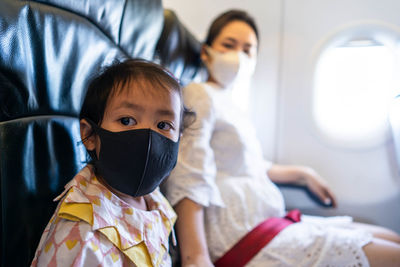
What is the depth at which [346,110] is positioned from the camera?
197 cm

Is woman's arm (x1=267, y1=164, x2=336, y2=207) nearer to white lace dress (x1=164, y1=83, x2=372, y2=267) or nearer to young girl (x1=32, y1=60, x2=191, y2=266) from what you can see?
white lace dress (x1=164, y1=83, x2=372, y2=267)

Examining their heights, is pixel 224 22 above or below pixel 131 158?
above

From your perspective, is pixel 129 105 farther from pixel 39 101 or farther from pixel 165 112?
pixel 39 101

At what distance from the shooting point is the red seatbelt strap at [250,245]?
0.99 m

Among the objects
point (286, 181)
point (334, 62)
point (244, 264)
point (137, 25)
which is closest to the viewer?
point (244, 264)

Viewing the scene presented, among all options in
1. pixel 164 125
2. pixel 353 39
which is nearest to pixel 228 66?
pixel 164 125

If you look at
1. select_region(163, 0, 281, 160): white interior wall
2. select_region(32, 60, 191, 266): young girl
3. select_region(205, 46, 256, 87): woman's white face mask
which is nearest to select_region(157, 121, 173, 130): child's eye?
select_region(32, 60, 191, 266): young girl

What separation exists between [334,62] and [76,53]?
156 cm

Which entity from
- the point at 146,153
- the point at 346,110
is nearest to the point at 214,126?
the point at 146,153

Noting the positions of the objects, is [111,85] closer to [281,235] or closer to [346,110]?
[281,235]

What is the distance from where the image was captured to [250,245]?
Answer: 1.02 metres

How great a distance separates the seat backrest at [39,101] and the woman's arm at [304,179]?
97 centimetres

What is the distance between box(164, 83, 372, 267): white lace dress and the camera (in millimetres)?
980

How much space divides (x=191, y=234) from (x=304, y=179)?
30.9 inches
